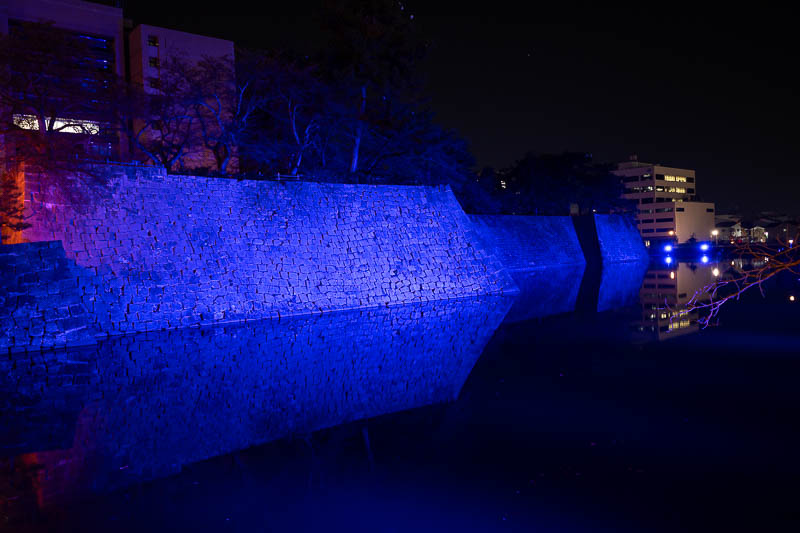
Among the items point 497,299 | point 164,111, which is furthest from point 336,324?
point 164,111

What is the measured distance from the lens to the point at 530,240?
36.3m

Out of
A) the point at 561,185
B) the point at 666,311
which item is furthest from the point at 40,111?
the point at 561,185

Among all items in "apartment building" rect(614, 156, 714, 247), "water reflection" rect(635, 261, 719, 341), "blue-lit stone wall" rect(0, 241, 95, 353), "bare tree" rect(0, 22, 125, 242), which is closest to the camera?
"blue-lit stone wall" rect(0, 241, 95, 353)

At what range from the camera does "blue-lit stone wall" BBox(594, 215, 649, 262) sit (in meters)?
42.3

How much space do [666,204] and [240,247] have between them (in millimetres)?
76695

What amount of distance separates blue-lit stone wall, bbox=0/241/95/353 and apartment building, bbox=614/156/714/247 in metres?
71.0

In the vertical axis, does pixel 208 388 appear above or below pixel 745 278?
below

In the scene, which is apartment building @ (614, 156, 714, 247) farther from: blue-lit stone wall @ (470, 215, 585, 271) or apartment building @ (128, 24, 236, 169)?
apartment building @ (128, 24, 236, 169)

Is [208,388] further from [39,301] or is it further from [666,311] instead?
[666,311]

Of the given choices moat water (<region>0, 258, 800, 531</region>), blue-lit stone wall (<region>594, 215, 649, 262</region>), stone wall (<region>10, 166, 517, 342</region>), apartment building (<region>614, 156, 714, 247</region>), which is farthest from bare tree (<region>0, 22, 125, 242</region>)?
apartment building (<region>614, 156, 714, 247</region>)

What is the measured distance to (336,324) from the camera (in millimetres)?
13625

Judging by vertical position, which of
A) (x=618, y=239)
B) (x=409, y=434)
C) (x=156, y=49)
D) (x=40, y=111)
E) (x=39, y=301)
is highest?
(x=156, y=49)

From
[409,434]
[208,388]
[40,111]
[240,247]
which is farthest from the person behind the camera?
[240,247]

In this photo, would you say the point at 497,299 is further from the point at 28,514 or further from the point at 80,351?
the point at 28,514
